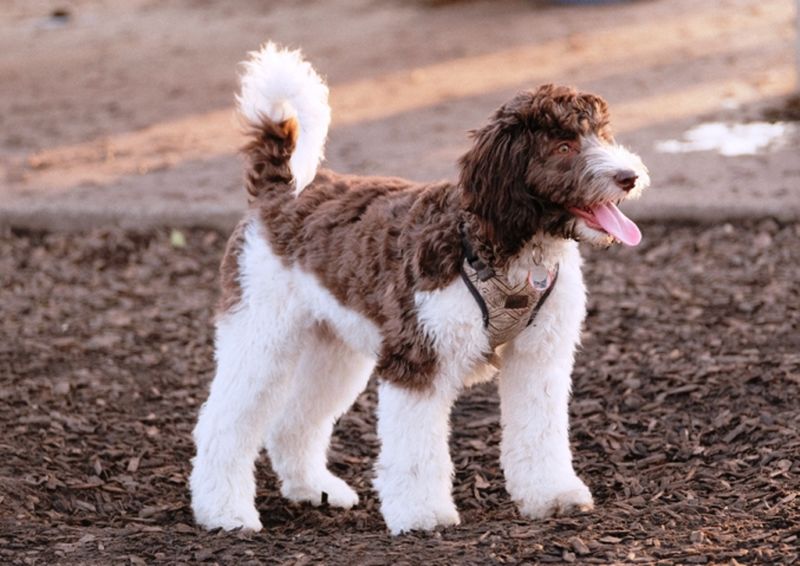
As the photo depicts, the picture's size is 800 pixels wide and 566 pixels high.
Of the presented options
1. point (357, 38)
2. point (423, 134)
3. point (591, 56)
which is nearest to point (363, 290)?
point (423, 134)

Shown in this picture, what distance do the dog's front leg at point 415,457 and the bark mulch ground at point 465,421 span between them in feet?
0.36

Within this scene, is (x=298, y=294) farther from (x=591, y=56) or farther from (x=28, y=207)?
(x=591, y=56)

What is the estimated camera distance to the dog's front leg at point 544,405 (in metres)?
5.04

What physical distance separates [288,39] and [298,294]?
8927 mm

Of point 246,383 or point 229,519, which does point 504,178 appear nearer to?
point 246,383

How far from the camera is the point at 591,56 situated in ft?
41.4

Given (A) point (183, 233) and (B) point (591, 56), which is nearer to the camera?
(A) point (183, 233)

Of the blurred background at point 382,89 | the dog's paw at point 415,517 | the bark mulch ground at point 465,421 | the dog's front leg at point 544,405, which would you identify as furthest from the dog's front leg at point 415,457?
the blurred background at point 382,89

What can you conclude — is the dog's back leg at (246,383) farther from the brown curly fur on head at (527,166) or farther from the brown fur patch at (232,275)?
the brown curly fur on head at (527,166)

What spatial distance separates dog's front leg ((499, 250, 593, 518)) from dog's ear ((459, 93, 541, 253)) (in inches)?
14.5

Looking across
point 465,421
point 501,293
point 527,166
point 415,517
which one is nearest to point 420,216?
point 501,293

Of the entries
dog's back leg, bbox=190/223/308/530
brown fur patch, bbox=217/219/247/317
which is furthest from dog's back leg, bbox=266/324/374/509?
brown fur patch, bbox=217/219/247/317

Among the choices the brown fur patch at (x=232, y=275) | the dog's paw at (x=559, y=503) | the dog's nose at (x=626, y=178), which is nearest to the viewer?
the dog's nose at (x=626, y=178)

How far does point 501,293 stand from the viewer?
4.88 meters
